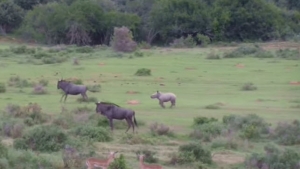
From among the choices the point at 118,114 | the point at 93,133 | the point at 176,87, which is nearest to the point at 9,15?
the point at 176,87

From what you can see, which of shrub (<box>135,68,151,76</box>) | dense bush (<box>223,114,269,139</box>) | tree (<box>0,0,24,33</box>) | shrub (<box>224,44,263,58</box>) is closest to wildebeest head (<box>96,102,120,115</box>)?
dense bush (<box>223,114,269,139</box>)

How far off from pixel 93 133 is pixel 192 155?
398 cm

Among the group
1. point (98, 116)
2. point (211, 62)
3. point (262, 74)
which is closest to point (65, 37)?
point (211, 62)

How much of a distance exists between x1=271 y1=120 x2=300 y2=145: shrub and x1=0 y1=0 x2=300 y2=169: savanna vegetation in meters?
0.03

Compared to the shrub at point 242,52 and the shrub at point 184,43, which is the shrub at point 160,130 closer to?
the shrub at point 242,52

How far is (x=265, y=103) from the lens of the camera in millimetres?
28594

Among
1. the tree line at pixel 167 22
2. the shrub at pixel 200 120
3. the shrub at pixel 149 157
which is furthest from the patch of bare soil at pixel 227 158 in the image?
the tree line at pixel 167 22

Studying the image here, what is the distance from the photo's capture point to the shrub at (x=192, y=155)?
18.1m

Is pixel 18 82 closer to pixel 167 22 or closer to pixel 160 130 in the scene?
pixel 160 130

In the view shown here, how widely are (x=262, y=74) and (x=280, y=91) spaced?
6216 mm

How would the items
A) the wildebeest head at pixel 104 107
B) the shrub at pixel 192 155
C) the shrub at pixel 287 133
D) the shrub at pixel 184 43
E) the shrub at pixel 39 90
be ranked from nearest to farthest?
the shrub at pixel 192 155 → the shrub at pixel 287 133 → the wildebeest head at pixel 104 107 → the shrub at pixel 39 90 → the shrub at pixel 184 43

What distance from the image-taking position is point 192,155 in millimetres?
18109

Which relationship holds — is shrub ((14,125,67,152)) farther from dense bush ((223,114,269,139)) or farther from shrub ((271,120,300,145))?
shrub ((271,120,300,145))

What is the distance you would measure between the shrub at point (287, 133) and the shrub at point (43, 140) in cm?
640
